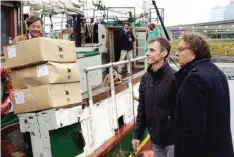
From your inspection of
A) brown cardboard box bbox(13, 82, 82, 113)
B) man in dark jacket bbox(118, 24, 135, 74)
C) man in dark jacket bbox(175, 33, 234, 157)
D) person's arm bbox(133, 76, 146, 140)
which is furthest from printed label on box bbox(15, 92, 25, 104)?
man in dark jacket bbox(118, 24, 135, 74)

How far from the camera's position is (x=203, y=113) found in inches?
95.9

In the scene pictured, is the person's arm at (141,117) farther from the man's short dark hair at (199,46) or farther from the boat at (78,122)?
the man's short dark hair at (199,46)

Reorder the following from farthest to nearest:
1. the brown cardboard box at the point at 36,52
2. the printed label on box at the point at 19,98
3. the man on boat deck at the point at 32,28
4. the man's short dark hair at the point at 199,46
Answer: the man on boat deck at the point at 32,28
the printed label on box at the point at 19,98
the brown cardboard box at the point at 36,52
the man's short dark hair at the point at 199,46

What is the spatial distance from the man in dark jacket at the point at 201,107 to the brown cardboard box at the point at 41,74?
1.21 m

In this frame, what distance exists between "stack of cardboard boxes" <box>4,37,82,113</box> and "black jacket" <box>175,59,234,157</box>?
1.22m

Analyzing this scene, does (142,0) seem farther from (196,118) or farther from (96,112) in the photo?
(196,118)

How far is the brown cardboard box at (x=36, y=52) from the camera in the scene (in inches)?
125

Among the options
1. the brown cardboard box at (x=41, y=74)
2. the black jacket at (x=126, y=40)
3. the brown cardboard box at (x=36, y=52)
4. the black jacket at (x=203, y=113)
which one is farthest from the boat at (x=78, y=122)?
the black jacket at (x=126, y=40)

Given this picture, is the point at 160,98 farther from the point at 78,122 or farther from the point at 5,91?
the point at 5,91

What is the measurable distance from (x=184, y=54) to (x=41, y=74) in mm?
1314

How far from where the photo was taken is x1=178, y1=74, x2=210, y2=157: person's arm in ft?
7.92

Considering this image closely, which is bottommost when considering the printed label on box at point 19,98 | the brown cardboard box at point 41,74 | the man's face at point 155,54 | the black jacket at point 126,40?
the printed label on box at point 19,98

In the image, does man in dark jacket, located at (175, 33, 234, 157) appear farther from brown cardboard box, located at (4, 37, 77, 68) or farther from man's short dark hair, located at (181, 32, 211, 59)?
brown cardboard box, located at (4, 37, 77, 68)

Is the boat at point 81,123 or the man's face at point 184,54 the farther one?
the boat at point 81,123
